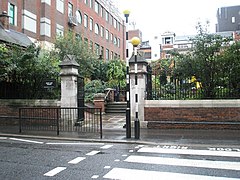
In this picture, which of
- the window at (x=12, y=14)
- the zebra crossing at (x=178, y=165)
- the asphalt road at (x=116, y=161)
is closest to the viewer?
the zebra crossing at (x=178, y=165)

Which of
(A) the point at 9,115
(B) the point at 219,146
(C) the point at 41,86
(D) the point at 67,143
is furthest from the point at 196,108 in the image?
(A) the point at 9,115

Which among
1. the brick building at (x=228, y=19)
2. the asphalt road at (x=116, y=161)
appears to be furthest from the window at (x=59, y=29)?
the brick building at (x=228, y=19)

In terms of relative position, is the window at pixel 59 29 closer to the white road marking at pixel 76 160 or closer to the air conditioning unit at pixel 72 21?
the air conditioning unit at pixel 72 21

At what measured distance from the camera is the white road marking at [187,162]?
20.3 ft

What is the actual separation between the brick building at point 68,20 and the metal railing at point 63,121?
1772 centimetres

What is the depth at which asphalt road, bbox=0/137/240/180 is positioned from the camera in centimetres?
562

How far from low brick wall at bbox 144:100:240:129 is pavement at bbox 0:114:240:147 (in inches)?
13.2

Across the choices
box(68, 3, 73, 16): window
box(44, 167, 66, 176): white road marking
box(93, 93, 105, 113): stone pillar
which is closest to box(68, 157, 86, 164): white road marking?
box(44, 167, 66, 176): white road marking

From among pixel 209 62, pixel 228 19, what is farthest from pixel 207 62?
pixel 228 19

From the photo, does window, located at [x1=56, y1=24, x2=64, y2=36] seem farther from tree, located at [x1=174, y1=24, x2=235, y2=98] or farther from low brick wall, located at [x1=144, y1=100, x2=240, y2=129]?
low brick wall, located at [x1=144, y1=100, x2=240, y2=129]

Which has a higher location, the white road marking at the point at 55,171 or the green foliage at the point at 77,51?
the green foliage at the point at 77,51

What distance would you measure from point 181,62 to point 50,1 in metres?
26.9

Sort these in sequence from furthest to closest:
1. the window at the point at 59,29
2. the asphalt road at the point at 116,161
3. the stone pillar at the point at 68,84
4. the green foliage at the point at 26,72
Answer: the window at the point at 59,29 < the green foliage at the point at 26,72 < the stone pillar at the point at 68,84 < the asphalt road at the point at 116,161

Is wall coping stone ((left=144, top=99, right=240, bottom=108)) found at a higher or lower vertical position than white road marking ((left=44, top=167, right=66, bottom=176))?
higher
